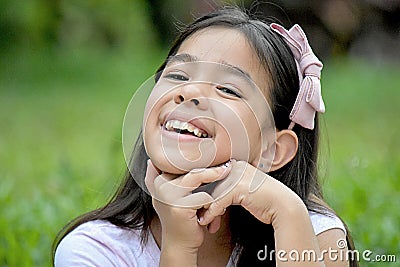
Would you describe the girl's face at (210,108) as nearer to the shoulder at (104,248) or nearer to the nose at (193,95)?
the nose at (193,95)

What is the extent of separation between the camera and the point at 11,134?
17.7ft

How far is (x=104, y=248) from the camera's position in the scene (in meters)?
2.24

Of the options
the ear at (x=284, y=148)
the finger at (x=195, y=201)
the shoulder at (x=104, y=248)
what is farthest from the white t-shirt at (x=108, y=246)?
the finger at (x=195, y=201)

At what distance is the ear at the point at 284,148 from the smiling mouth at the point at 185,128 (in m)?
0.30

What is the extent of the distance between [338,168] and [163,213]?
2.29 metres

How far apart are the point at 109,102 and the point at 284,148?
3.93 metres

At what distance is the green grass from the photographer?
328 cm

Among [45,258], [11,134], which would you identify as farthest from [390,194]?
[11,134]

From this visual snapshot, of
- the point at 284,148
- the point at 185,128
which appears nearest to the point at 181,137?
the point at 185,128

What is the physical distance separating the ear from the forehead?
0.15 metres

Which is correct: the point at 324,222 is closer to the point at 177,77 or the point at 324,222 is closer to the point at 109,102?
the point at 177,77

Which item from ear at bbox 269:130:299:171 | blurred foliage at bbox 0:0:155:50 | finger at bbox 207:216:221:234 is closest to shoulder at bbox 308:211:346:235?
ear at bbox 269:130:299:171

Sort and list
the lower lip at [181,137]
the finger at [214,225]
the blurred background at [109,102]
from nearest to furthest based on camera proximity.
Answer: the lower lip at [181,137] < the finger at [214,225] < the blurred background at [109,102]

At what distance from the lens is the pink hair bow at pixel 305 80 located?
2.21m
